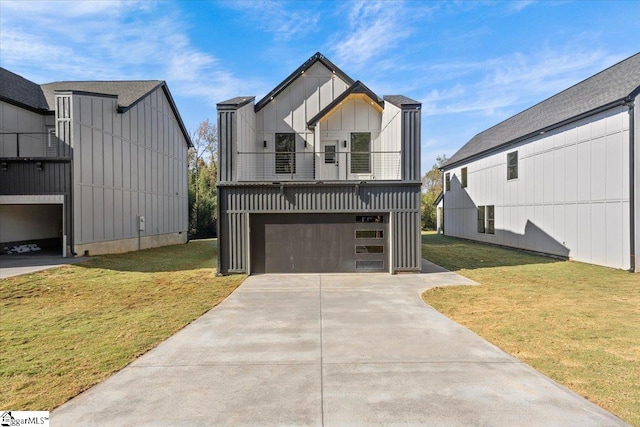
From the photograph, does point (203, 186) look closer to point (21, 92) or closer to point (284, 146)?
point (21, 92)

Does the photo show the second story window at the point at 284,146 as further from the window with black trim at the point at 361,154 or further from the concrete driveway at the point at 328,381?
the concrete driveway at the point at 328,381

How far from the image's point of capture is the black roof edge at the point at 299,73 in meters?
14.1

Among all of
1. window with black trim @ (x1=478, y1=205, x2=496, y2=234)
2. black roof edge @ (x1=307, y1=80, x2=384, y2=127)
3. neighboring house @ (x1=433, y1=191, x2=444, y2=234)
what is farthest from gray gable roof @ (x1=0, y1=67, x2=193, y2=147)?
neighboring house @ (x1=433, y1=191, x2=444, y2=234)

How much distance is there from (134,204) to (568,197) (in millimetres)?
22513

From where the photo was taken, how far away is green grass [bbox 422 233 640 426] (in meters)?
4.17

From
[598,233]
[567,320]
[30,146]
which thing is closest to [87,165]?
[30,146]

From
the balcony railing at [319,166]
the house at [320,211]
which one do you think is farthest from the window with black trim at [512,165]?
the balcony railing at [319,166]

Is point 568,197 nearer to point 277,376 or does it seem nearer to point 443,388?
point 443,388

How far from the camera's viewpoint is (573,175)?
14617 mm

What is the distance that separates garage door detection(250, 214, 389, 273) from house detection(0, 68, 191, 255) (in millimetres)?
9463

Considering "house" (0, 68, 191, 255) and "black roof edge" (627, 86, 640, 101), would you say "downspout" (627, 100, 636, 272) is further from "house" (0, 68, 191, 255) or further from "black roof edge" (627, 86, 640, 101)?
"house" (0, 68, 191, 255)

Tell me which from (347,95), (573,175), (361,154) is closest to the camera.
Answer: (347,95)

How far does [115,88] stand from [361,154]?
17.4 metres

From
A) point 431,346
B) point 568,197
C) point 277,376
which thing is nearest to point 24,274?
point 277,376
